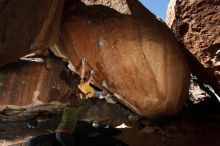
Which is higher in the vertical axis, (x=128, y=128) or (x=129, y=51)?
(x=129, y=51)

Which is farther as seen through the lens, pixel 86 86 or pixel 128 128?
pixel 128 128

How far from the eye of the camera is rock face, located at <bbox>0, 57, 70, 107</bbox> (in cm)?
584

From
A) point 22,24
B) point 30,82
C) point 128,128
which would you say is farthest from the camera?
point 30,82

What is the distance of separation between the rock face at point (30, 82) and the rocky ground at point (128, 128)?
57cm

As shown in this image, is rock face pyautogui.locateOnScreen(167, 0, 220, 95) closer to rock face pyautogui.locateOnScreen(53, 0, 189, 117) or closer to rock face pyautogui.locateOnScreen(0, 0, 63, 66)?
rock face pyautogui.locateOnScreen(53, 0, 189, 117)

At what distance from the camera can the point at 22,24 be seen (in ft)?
11.4

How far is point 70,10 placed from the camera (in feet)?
17.6

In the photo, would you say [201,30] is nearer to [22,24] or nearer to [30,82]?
[22,24]

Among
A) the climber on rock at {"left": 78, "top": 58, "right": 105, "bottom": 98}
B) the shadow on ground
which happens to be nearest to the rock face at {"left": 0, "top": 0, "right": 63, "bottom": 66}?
the climber on rock at {"left": 78, "top": 58, "right": 105, "bottom": 98}

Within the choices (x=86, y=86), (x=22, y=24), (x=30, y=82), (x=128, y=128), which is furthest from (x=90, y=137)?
(x=22, y=24)

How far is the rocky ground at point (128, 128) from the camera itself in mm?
5238

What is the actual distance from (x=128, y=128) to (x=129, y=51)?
1688 millimetres

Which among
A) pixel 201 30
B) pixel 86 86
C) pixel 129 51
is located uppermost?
pixel 201 30

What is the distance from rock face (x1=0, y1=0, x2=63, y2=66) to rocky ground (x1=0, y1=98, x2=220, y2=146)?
7.36ft
